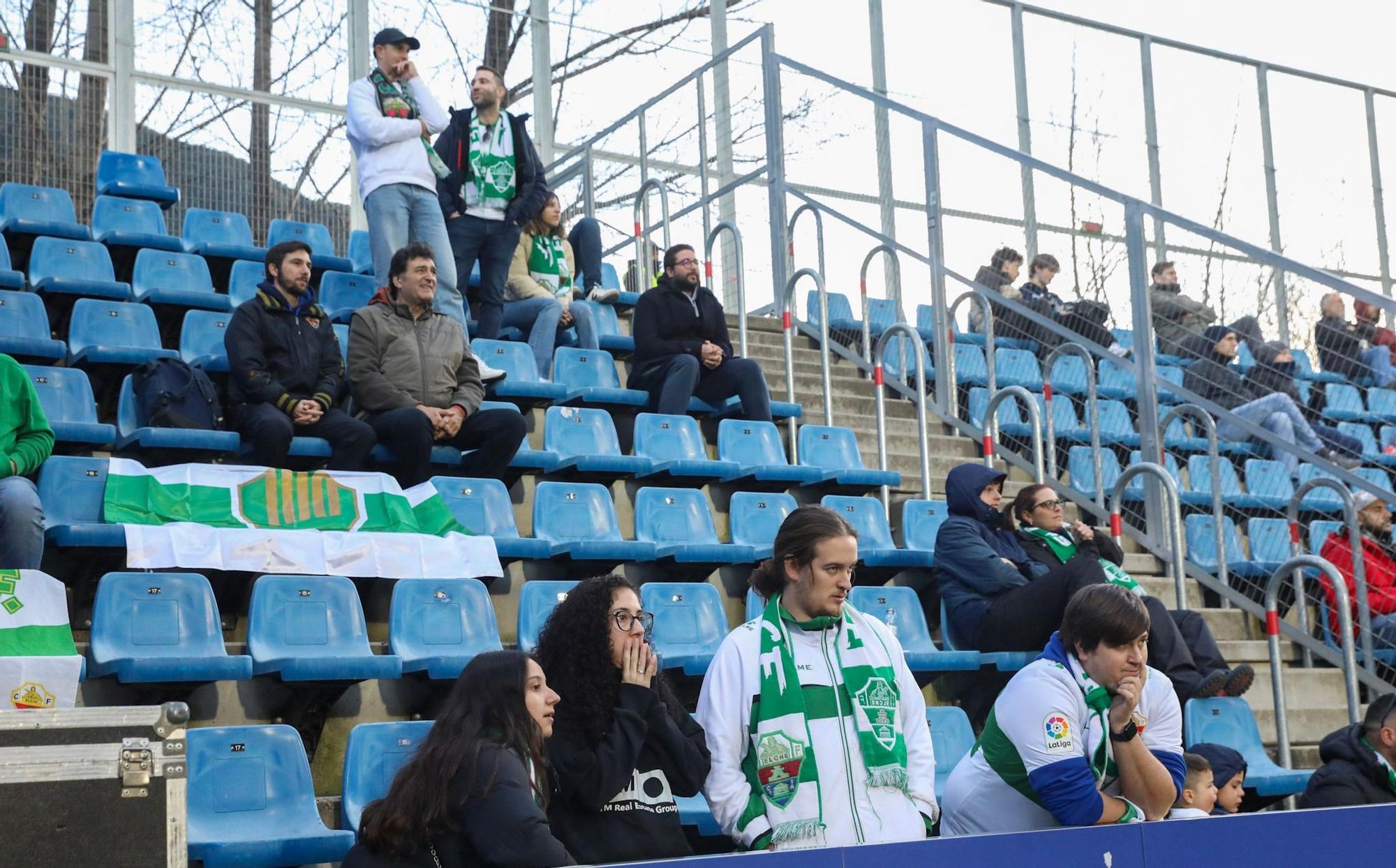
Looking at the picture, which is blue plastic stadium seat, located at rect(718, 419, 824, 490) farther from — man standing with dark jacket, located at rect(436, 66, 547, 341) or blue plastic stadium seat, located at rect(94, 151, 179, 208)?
blue plastic stadium seat, located at rect(94, 151, 179, 208)

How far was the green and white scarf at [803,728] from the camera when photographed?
3670mm

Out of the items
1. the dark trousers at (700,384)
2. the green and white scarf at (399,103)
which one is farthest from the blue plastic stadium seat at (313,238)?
the dark trousers at (700,384)

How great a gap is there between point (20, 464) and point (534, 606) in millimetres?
1691

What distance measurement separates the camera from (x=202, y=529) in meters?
5.26

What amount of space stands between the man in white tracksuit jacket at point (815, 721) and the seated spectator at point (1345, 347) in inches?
266

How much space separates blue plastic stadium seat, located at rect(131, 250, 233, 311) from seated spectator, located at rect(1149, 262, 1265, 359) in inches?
175

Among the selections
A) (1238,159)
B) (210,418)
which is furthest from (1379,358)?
(210,418)

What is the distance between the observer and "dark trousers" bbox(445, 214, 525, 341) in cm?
805

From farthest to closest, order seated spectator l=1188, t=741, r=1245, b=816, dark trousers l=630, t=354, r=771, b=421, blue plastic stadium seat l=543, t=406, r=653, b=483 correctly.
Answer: dark trousers l=630, t=354, r=771, b=421 → blue plastic stadium seat l=543, t=406, r=653, b=483 → seated spectator l=1188, t=741, r=1245, b=816

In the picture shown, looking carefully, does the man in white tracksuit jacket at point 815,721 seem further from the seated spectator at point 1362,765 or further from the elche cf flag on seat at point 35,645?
the seated spectator at point 1362,765

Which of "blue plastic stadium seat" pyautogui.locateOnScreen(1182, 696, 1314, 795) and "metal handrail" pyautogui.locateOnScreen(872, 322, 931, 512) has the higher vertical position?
"metal handrail" pyautogui.locateOnScreen(872, 322, 931, 512)

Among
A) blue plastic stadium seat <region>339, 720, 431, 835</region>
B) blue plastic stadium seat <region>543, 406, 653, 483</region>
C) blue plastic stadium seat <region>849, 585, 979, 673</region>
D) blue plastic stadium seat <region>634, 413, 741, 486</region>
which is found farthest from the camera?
blue plastic stadium seat <region>634, 413, 741, 486</region>

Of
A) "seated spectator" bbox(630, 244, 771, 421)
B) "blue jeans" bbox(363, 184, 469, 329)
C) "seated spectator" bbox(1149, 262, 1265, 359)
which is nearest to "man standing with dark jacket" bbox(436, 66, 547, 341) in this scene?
"blue jeans" bbox(363, 184, 469, 329)

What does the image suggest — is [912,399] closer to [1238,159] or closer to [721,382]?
[721,382]
